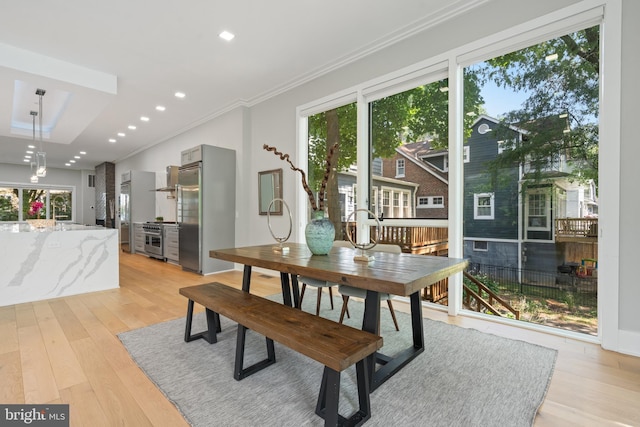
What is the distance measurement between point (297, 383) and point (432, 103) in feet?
9.96

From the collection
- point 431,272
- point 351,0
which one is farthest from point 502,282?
point 351,0

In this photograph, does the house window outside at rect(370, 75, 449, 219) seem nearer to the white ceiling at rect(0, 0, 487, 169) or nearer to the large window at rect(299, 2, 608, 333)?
the large window at rect(299, 2, 608, 333)

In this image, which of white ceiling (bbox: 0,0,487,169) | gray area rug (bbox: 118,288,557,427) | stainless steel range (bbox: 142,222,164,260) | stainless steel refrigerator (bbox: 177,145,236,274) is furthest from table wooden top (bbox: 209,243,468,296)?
stainless steel range (bbox: 142,222,164,260)

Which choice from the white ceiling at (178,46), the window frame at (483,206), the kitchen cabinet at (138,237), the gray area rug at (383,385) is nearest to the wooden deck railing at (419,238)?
the window frame at (483,206)

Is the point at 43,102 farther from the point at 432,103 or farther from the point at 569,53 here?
the point at 569,53

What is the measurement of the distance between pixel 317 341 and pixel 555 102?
2821mm

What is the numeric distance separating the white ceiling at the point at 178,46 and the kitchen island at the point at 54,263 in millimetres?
1941

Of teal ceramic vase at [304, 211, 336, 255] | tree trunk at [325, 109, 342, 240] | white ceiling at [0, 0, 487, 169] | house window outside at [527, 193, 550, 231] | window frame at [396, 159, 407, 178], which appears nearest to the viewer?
teal ceramic vase at [304, 211, 336, 255]

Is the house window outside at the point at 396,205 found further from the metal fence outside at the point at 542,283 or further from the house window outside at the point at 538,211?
the house window outside at the point at 538,211

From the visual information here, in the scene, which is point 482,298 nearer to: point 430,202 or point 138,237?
point 430,202

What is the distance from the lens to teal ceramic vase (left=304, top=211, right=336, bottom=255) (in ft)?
7.45

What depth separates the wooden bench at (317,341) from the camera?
1.33 metres

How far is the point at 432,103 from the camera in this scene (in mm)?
3328

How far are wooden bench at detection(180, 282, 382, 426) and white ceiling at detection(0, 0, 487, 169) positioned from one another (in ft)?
8.87
